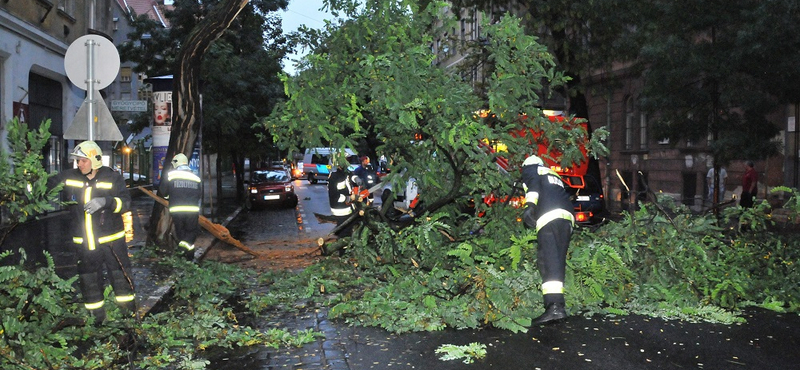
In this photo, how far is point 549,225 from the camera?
739cm

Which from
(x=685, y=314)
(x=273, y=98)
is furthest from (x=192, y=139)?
(x=273, y=98)

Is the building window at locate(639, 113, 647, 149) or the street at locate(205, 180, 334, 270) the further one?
the building window at locate(639, 113, 647, 149)

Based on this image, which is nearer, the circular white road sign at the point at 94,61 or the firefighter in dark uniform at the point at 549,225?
the firefighter in dark uniform at the point at 549,225

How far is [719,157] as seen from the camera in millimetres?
17562

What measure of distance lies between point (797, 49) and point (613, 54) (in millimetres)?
6995

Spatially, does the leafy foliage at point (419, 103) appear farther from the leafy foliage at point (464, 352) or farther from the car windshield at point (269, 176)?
the car windshield at point (269, 176)

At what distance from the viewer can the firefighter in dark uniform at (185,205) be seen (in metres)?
10.4

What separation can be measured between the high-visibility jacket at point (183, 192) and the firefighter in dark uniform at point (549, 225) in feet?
15.9

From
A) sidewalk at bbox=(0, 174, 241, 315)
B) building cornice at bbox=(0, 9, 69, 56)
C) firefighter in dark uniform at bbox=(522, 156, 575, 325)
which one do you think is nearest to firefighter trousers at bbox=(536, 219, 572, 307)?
firefighter in dark uniform at bbox=(522, 156, 575, 325)

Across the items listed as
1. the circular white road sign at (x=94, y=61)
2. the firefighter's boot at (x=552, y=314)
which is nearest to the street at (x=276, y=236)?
the circular white road sign at (x=94, y=61)

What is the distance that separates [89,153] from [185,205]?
136 inches

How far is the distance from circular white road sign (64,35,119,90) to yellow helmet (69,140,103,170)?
1.61 m

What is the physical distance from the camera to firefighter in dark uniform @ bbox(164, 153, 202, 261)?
10.4 metres

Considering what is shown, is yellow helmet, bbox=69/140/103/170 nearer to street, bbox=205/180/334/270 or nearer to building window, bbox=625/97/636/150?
street, bbox=205/180/334/270
